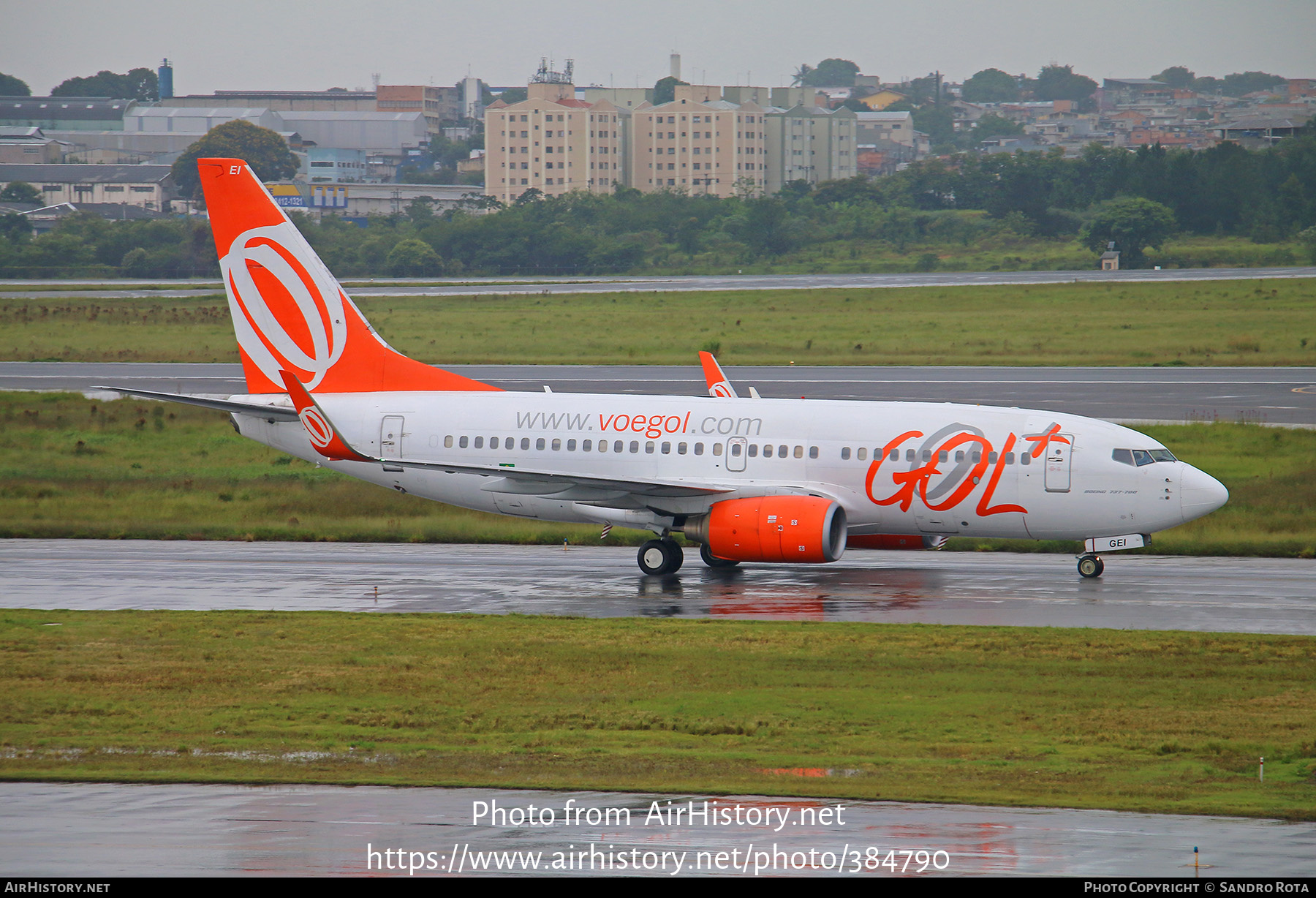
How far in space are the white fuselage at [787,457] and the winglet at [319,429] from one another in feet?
1.18

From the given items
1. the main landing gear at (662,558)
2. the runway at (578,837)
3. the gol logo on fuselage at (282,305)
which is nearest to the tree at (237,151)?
the gol logo on fuselage at (282,305)

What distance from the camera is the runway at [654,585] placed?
88.0ft

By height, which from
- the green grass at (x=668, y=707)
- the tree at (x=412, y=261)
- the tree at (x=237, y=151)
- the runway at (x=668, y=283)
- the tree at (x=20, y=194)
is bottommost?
the green grass at (x=668, y=707)

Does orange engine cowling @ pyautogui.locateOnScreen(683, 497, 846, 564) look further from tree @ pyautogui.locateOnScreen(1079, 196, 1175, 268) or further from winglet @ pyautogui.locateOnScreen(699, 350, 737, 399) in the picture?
tree @ pyautogui.locateOnScreen(1079, 196, 1175, 268)

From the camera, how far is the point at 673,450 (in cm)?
3183

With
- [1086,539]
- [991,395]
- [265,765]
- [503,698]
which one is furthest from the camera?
[991,395]

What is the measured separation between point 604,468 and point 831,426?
5.40 metres

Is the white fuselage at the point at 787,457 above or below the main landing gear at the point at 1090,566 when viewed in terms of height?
above

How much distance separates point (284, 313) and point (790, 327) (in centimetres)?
5350

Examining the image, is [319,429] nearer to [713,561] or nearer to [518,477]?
[518,477]

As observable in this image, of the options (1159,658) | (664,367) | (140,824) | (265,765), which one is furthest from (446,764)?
(664,367)

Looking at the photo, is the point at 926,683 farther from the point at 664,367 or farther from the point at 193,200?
the point at 193,200

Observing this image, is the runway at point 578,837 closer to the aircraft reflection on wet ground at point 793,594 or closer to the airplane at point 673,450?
the aircraft reflection on wet ground at point 793,594

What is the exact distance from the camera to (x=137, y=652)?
2317 centimetres
